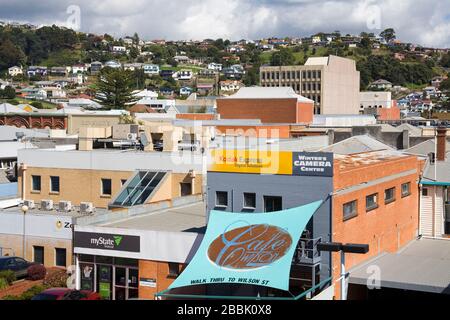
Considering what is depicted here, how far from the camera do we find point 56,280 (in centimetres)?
2488

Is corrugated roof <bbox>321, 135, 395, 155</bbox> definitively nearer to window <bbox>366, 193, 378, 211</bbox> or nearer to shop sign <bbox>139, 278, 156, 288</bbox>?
window <bbox>366, 193, 378, 211</bbox>

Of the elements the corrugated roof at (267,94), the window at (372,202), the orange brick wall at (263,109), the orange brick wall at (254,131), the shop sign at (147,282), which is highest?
the corrugated roof at (267,94)

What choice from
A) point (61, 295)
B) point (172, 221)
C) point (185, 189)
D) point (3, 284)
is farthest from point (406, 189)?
point (3, 284)

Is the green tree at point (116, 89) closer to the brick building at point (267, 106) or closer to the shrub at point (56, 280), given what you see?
the brick building at point (267, 106)

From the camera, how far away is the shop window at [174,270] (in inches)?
907

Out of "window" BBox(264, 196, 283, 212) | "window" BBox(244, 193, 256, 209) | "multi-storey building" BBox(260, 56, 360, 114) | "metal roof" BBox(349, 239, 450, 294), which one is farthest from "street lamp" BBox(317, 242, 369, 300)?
"multi-storey building" BBox(260, 56, 360, 114)

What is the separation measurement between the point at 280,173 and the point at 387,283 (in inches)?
195

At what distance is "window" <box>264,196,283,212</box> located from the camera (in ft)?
75.9

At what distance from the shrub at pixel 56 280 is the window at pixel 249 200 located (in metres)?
7.02

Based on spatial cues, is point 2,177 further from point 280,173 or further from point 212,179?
point 280,173

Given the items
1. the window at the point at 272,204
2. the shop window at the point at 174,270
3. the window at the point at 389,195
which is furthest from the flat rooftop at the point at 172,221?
the window at the point at 389,195

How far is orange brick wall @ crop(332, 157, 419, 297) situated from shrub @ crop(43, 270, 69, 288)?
9638mm

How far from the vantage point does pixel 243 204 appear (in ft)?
78.1
